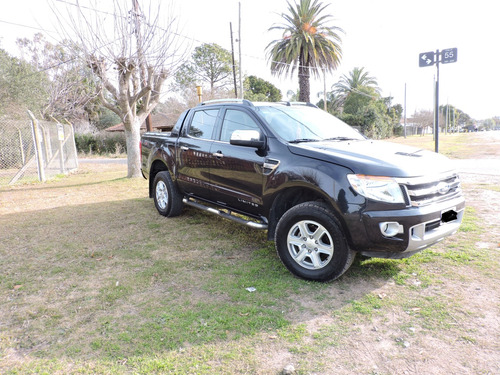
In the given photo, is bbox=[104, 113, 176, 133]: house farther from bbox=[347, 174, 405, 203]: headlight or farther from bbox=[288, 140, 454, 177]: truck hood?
bbox=[347, 174, 405, 203]: headlight

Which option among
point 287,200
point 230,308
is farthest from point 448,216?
point 230,308

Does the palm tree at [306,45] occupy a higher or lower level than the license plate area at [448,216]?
higher

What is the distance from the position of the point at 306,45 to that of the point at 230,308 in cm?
2180

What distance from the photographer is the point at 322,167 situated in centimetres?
345

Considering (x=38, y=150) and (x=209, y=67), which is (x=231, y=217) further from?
(x=209, y=67)

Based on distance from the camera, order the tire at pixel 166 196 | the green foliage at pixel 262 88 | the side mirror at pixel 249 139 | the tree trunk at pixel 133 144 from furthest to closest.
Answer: the green foliage at pixel 262 88 < the tree trunk at pixel 133 144 < the tire at pixel 166 196 < the side mirror at pixel 249 139

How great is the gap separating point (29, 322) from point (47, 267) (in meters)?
1.28

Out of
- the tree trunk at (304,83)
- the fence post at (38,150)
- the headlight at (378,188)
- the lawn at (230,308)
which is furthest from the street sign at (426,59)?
the tree trunk at (304,83)

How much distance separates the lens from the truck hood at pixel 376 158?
321cm

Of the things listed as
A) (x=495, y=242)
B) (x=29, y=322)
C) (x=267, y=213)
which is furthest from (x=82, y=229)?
(x=495, y=242)

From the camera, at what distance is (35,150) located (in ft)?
35.1

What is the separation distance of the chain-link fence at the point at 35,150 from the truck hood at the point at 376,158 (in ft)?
31.4

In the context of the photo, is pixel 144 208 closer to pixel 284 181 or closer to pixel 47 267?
pixel 47 267

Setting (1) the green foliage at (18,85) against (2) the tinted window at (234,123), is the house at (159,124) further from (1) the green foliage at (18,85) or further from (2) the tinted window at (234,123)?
(2) the tinted window at (234,123)
